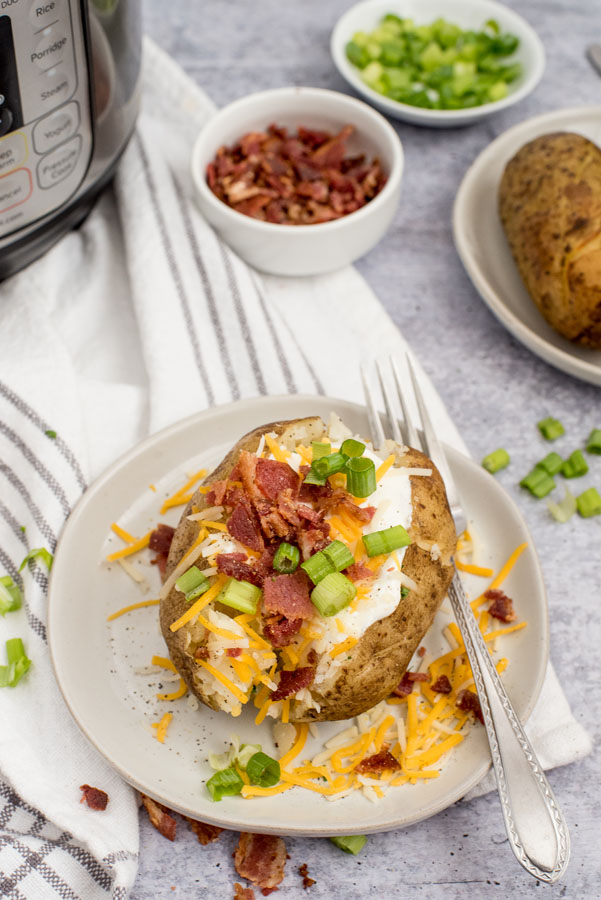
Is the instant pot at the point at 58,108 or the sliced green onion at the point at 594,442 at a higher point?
the instant pot at the point at 58,108

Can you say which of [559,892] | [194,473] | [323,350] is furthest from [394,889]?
[323,350]

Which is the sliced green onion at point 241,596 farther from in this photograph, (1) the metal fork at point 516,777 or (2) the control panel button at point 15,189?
(2) the control panel button at point 15,189

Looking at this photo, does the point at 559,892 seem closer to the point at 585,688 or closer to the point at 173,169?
the point at 585,688

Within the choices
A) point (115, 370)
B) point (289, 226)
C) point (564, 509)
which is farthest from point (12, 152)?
point (564, 509)

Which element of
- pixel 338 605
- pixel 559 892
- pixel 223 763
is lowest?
pixel 559 892

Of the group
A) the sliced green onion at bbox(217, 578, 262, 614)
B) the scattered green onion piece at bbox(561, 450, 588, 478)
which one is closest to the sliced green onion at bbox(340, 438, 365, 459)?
the sliced green onion at bbox(217, 578, 262, 614)

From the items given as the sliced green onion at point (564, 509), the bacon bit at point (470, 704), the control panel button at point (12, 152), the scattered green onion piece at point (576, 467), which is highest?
the control panel button at point (12, 152)

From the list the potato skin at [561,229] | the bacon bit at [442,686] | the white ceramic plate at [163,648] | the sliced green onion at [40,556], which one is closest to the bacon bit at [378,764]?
the white ceramic plate at [163,648]

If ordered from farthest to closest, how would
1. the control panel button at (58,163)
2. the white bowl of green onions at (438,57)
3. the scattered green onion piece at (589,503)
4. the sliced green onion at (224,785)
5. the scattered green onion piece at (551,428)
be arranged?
the white bowl of green onions at (438,57) < the scattered green onion piece at (551,428) < the scattered green onion piece at (589,503) < the control panel button at (58,163) < the sliced green onion at (224,785)
